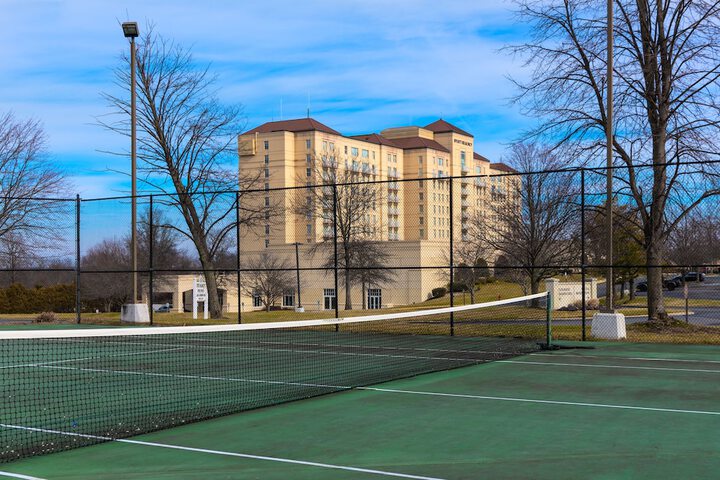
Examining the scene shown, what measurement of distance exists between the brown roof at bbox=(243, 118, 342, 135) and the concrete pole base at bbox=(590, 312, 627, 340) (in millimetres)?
98746

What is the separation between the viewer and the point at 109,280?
58406 mm

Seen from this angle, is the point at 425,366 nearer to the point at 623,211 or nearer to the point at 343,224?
the point at 623,211

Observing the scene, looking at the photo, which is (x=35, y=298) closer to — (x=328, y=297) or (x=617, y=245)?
(x=328, y=297)

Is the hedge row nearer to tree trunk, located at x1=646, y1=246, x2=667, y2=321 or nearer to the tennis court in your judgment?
the tennis court

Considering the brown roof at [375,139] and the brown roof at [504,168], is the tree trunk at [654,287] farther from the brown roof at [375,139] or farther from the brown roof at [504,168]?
the brown roof at [375,139]

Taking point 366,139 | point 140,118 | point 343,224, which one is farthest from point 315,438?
point 366,139

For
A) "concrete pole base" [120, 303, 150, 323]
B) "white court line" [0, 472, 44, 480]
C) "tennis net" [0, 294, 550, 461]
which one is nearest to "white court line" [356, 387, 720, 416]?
"tennis net" [0, 294, 550, 461]

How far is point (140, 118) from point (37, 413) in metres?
24.2

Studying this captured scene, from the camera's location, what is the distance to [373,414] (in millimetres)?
9023

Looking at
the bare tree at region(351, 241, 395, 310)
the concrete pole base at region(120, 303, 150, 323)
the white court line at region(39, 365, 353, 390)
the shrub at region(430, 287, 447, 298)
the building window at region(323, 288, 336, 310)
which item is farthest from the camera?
the building window at region(323, 288, 336, 310)

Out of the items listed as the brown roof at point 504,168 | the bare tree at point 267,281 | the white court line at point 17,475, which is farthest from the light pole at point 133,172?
the bare tree at point 267,281

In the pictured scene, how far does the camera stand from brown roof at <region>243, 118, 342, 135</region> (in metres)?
116

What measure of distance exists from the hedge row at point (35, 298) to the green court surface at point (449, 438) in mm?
40711

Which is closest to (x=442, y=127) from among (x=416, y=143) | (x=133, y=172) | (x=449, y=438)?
(x=416, y=143)
